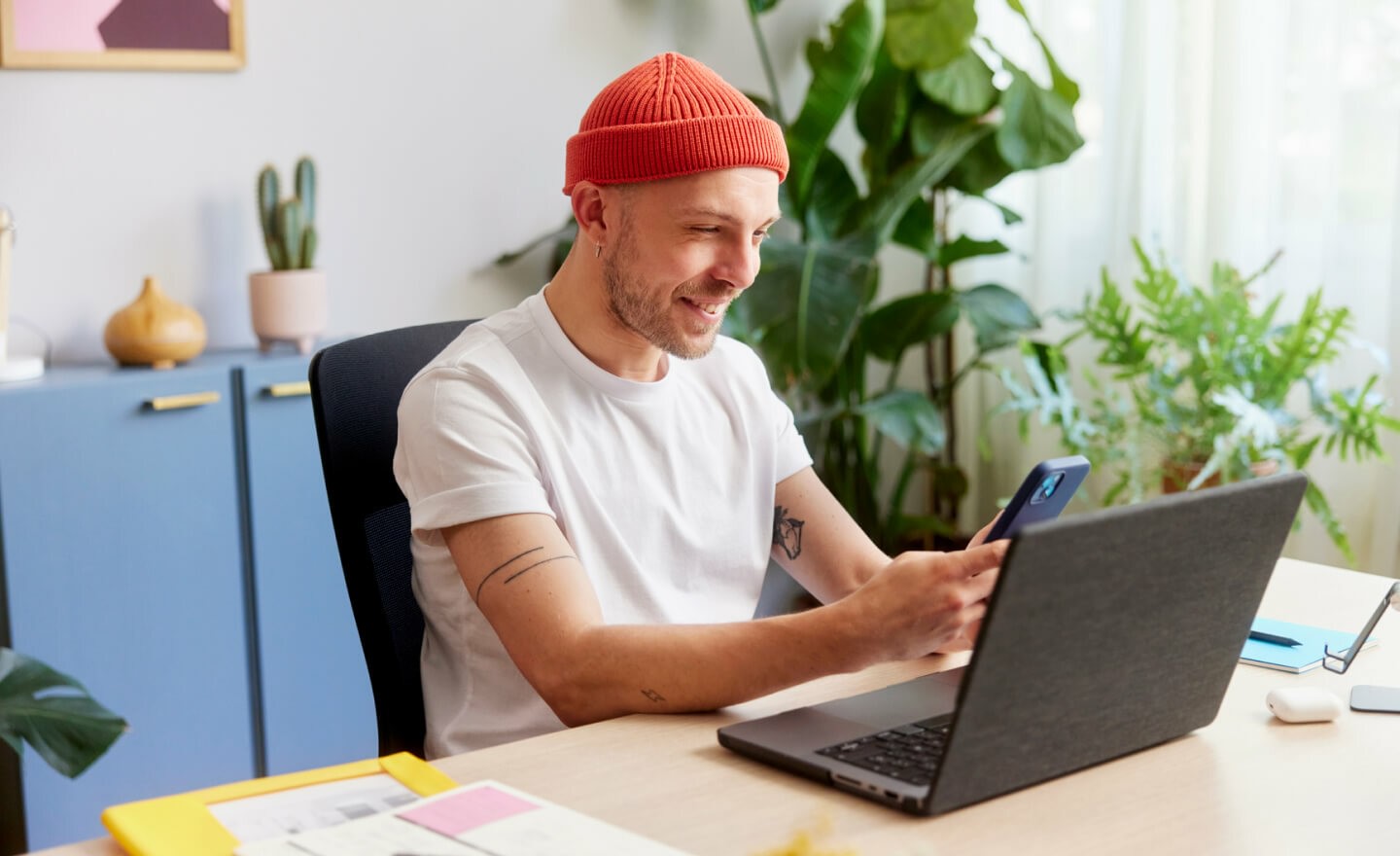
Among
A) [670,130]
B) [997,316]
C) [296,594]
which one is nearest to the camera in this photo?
[670,130]

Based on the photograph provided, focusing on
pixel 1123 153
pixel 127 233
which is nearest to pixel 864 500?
pixel 1123 153

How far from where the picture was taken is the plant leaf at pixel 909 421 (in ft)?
11.5

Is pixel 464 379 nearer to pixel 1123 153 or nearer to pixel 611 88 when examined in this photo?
pixel 611 88

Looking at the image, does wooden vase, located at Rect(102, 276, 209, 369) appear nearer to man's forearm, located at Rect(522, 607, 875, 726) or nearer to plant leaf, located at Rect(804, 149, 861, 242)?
plant leaf, located at Rect(804, 149, 861, 242)

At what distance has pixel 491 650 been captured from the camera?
1587 mm

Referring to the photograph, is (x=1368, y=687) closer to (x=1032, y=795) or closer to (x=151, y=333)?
(x=1032, y=795)

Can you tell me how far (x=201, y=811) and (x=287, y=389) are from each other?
183 cm

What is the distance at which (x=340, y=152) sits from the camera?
328cm

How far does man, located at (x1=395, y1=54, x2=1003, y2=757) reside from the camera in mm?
1416

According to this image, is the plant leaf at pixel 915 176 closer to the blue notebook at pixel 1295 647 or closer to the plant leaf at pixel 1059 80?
the plant leaf at pixel 1059 80

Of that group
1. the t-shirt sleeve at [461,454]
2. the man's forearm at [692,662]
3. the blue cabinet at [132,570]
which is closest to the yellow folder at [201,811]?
the man's forearm at [692,662]

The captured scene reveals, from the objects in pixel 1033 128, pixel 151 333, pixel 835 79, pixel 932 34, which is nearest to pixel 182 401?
pixel 151 333

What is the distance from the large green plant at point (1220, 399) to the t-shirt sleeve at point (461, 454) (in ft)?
5.78

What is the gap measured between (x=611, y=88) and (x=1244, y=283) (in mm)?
1787
